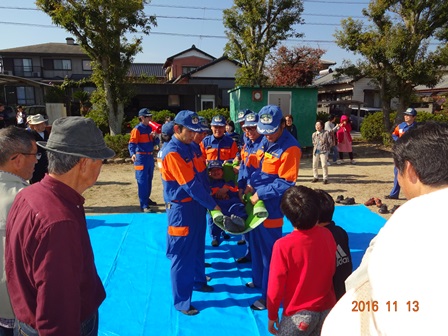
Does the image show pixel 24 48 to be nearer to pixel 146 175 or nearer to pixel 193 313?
pixel 146 175

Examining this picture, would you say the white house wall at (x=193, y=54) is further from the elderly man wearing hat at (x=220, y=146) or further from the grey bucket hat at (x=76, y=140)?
the grey bucket hat at (x=76, y=140)

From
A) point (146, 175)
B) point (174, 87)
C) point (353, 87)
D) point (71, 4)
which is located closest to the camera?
point (146, 175)

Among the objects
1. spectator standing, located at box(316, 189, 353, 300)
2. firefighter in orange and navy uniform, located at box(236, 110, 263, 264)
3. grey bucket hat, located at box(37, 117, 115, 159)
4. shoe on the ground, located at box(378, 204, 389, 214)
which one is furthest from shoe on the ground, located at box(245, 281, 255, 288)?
shoe on the ground, located at box(378, 204, 389, 214)

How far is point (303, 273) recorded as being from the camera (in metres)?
2.18

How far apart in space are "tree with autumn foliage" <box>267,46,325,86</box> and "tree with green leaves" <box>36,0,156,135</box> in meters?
16.8

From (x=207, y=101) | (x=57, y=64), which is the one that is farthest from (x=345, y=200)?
(x=57, y=64)

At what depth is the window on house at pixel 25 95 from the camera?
103ft

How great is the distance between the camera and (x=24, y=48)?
116 ft

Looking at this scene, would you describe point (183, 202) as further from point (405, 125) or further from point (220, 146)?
point (405, 125)

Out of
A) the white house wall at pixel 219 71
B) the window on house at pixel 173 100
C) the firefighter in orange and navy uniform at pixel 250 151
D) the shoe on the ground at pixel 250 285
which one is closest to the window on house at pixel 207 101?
the window on house at pixel 173 100

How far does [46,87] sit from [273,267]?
26.4 metres

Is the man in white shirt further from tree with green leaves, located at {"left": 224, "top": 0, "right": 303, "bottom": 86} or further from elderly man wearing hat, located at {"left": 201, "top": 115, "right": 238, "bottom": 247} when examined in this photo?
tree with green leaves, located at {"left": 224, "top": 0, "right": 303, "bottom": 86}

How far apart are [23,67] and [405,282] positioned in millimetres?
40686

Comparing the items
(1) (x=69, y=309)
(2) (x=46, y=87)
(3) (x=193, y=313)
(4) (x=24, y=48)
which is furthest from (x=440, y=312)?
(4) (x=24, y=48)
